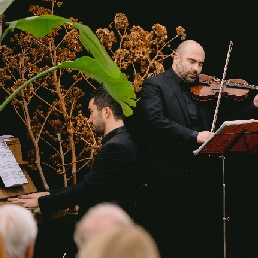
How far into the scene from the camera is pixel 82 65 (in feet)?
9.64

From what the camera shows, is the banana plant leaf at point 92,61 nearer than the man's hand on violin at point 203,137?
Yes

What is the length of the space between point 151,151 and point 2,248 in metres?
2.79

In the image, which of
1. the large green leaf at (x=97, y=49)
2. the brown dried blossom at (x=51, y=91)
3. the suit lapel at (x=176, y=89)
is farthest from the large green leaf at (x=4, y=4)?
the suit lapel at (x=176, y=89)

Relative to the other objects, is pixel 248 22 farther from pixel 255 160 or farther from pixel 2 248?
pixel 2 248

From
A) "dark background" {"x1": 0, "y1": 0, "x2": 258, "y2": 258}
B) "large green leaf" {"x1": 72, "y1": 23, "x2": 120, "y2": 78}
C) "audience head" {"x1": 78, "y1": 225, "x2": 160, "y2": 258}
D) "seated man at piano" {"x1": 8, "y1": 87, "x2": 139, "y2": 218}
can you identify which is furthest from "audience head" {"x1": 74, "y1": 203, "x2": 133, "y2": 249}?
"dark background" {"x1": 0, "y1": 0, "x2": 258, "y2": 258}

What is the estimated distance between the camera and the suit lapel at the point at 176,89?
4.12 m

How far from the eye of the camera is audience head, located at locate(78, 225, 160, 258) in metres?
1.24

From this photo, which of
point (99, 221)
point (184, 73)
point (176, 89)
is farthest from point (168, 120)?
point (99, 221)

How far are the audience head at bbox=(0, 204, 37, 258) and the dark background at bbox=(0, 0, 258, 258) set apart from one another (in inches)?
122

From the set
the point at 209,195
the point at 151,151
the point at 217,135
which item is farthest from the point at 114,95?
the point at 209,195

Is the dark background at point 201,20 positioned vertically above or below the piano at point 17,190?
above

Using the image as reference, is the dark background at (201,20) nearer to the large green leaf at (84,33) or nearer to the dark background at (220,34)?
the dark background at (220,34)

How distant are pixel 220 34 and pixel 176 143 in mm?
1342

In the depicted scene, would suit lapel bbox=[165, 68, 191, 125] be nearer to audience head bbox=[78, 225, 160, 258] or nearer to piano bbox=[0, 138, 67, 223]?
piano bbox=[0, 138, 67, 223]
